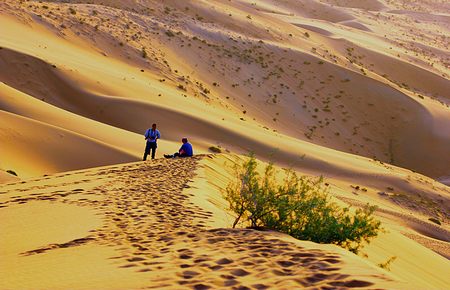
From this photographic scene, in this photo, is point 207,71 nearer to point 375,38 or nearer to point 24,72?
point 24,72

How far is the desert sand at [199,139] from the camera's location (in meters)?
6.54

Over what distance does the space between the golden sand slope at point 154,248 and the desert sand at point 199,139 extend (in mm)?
33

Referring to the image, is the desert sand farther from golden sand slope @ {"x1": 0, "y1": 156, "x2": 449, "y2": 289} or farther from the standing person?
the standing person

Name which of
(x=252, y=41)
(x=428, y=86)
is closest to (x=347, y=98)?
(x=252, y=41)

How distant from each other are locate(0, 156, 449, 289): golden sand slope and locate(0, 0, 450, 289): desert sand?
3cm

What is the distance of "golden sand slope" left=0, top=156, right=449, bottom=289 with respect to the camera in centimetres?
574

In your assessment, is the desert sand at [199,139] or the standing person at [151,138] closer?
the desert sand at [199,139]

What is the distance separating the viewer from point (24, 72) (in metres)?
22.8

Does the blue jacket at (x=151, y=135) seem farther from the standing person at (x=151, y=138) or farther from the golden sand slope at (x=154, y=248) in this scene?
the golden sand slope at (x=154, y=248)

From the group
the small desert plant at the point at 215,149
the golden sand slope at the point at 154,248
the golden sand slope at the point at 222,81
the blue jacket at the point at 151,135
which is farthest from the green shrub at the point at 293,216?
the small desert plant at the point at 215,149

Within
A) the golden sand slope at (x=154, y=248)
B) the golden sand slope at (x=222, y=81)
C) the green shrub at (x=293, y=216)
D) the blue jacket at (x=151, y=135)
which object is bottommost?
the golden sand slope at (x=154, y=248)

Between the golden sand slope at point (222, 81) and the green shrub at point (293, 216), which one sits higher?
the golden sand slope at point (222, 81)

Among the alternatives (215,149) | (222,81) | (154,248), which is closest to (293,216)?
(154,248)

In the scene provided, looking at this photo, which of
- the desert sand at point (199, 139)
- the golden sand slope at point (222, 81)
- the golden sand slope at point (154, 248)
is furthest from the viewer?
the golden sand slope at point (222, 81)
